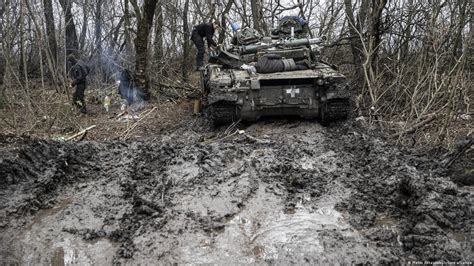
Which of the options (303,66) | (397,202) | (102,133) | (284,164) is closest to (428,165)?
(397,202)

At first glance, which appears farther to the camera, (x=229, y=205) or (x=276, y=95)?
(x=276, y=95)

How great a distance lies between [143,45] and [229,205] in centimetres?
776

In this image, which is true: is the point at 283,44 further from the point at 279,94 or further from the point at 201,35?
the point at 201,35

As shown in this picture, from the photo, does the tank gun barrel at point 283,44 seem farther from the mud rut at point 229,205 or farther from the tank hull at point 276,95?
the mud rut at point 229,205

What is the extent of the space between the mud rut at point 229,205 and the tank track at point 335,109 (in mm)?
1470

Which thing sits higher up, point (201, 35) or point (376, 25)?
point (201, 35)

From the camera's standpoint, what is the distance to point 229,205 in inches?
184

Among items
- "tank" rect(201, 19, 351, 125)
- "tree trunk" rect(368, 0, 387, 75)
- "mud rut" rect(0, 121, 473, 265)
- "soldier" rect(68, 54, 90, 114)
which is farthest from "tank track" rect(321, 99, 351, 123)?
"soldier" rect(68, 54, 90, 114)

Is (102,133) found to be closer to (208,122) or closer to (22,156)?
(208,122)

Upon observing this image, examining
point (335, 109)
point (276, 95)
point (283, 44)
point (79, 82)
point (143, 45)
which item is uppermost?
point (143, 45)

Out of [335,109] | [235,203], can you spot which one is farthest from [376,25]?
[235,203]

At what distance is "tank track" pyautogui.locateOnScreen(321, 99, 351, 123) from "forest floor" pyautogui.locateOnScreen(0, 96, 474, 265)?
1143 mm

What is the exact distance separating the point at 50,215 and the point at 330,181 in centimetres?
295

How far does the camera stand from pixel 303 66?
28.7 feet
